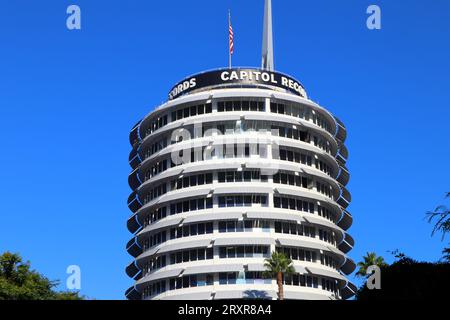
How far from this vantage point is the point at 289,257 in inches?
4331

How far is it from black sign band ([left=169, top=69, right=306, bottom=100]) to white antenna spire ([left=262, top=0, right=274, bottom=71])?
69.6 feet

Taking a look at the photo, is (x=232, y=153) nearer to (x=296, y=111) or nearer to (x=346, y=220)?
(x=296, y=111)

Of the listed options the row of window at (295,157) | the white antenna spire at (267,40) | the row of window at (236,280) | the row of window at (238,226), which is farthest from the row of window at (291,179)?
the white antenna spire at (267,40)

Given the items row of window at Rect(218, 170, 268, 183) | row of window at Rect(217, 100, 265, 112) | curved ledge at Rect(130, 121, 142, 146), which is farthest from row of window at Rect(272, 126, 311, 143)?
curved ledge at Rect(130, 121, 142, 146)

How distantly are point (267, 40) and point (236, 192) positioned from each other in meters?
48.9

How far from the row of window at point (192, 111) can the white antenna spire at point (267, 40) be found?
30.5 m

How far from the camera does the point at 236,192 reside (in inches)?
4343

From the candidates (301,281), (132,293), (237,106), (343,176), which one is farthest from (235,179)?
(343,176)

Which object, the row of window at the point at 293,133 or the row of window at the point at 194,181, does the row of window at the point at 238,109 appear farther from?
the row of window at the point at 194,181

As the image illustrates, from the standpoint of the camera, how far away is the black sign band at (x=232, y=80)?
122 m

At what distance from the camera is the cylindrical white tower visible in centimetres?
10775

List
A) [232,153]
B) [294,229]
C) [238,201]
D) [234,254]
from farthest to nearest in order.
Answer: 1. [232,153]
2. [294,229]
3. [238,201]
4. [234,254]

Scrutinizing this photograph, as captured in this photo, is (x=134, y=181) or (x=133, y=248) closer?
(x=133, y=248)
